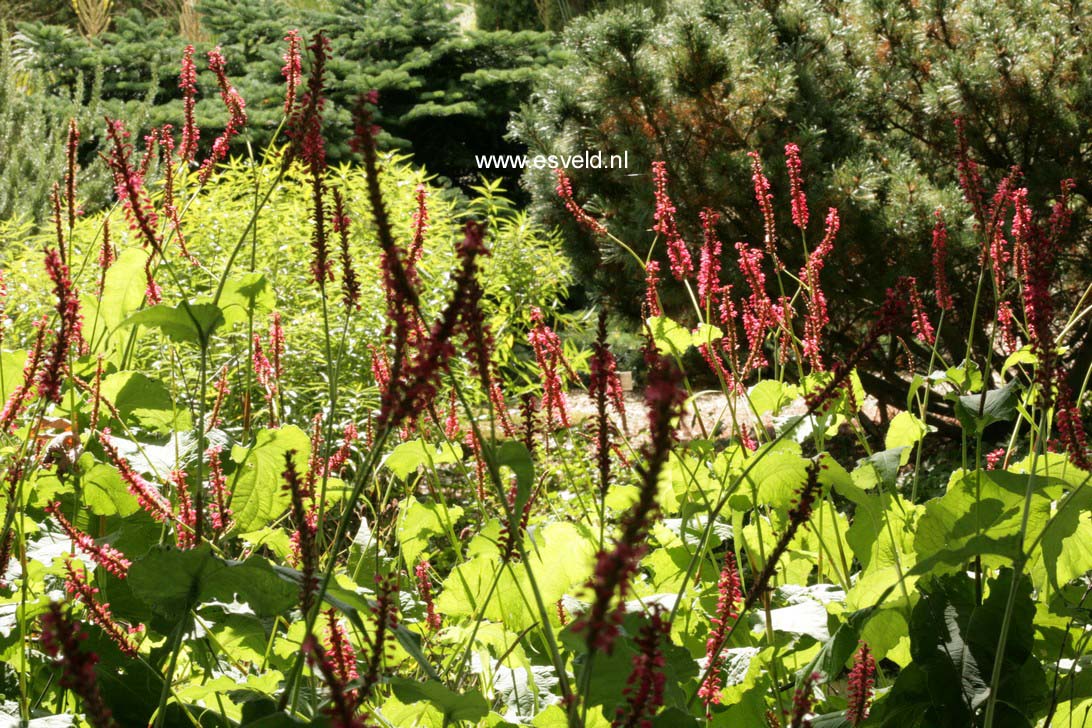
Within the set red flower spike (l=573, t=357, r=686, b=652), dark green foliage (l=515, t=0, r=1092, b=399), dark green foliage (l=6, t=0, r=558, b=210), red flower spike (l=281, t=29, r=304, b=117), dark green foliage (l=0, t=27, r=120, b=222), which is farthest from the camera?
dark green foliage (l=6, t=0, r=558, b=210)

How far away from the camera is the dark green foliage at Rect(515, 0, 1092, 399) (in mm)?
4848

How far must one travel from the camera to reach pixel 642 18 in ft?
17.9

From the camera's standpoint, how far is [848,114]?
5531mm

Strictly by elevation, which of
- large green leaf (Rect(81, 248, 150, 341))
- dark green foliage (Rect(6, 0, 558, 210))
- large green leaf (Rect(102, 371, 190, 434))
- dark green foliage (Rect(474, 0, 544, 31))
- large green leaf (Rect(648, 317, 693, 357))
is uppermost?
dark green foliage (Rect(474, 0, 544, 31))

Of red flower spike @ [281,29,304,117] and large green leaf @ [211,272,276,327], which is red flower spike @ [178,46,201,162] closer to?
red flower spike @ [281,29,304,117]

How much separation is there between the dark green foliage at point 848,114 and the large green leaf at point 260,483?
373cm

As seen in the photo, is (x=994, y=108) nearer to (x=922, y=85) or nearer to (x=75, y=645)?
(x=922, y=85)

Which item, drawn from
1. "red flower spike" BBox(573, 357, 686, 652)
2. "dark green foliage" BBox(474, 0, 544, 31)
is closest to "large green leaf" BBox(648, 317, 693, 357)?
"red flower spike" BBox(573, 357, 686, 652)

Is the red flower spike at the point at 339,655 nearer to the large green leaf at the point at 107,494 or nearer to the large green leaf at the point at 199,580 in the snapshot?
the large green leaf at the point at 199,580

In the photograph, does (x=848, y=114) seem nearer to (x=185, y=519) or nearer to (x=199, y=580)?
(x=185, y=519)

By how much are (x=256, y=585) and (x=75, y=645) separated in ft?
1.62

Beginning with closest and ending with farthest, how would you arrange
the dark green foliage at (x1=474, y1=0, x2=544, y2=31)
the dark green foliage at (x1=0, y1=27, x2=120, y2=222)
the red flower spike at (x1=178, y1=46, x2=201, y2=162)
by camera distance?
the red flower spike at (x1=178, y1=46, x2=201, y2=162), the dark green foliage at (x1=0, y1=27, x2=120, y2=222), the dark green foliage at (x1=474, y1=0, x2=544, y2=31)

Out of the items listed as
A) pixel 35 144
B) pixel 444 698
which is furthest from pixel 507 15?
pixel 444 698

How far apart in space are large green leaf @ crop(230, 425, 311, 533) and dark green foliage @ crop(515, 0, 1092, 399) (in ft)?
12.2
